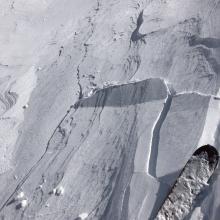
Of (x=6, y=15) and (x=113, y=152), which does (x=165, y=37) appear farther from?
(x=6, y=15)

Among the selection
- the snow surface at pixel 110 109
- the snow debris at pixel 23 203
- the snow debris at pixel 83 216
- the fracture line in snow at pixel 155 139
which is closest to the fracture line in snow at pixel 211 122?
the snow surface at pixel 110 109

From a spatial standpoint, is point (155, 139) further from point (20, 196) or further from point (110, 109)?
point (20, 196)

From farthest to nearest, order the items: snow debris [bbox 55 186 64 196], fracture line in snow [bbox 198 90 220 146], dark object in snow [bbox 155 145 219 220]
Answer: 1. snow debris [bbox 55 186 64 196]
2. fracture line in snow [bbox 198 90 220 146]
3. dark object in snow [bbox 155 145 219 220]

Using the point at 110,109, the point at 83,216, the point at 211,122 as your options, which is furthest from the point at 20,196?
the point at 211,122

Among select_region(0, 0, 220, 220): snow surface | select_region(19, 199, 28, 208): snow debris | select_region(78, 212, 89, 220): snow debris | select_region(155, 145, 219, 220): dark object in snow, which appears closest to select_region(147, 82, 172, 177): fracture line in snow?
select_region(0, 0, 220, 220): snow surface

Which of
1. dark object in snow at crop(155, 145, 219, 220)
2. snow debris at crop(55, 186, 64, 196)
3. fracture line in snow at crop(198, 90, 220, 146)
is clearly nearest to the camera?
dark object in snow at crop(155, 145, 219, 220)

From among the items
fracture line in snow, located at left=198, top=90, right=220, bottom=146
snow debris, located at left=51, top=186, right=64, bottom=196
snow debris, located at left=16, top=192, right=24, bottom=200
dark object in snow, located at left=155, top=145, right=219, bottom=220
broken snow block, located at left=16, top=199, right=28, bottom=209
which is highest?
fracture line in snow, located at left=198, top=90, right=220, bottom=146

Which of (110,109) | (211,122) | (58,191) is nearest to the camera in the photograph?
(211,122)

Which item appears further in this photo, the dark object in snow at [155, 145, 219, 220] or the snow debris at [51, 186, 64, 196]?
the snow debris at [51, 186, 64, 196]

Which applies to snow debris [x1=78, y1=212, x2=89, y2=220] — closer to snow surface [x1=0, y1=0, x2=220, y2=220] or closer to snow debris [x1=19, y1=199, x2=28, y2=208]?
snow surface [x1=0, y1=0, x2=220, y2=220]

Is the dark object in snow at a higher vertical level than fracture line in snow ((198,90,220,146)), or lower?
lower

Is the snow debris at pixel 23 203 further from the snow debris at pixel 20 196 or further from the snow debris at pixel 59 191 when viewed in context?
the snow debris at pixel 59 191

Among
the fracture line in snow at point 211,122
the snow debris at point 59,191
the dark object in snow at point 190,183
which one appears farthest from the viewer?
the snow debris at point 59,191
